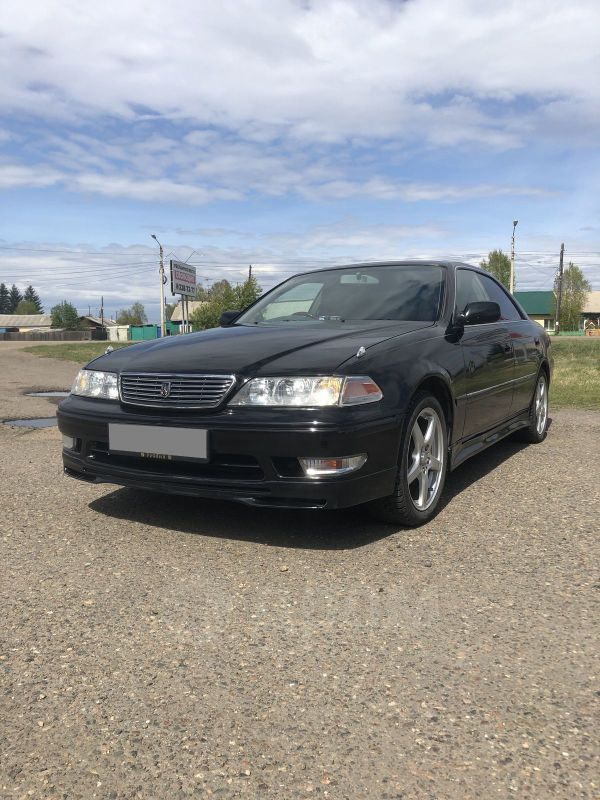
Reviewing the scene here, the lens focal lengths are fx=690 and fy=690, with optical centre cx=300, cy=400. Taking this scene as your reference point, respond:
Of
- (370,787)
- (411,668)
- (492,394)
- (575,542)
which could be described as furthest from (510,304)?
(370,787)

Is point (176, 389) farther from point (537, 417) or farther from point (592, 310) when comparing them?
point (592, 310)

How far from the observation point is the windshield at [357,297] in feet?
14.4

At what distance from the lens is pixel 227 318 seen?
5.24 m

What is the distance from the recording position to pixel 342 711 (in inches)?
77.2

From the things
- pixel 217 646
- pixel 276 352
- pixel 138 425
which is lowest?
pixel 217 646

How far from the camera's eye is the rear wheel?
6.05 m

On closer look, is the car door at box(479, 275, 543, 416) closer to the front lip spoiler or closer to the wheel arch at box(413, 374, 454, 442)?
the wheel arch at box(413, 374, 454, 442)

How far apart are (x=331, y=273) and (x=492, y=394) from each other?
145 centimetres

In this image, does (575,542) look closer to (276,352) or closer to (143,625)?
(276,352)

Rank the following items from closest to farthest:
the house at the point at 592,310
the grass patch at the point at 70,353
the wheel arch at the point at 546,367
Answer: the wheel arch at the point at 546,367 < the grass patch at the point at 70,353 < the house at the point at 592,310

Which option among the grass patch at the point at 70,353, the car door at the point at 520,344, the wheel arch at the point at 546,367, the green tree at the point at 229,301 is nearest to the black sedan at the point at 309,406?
the car door at the point at 520,344

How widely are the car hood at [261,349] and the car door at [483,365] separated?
0.47 m

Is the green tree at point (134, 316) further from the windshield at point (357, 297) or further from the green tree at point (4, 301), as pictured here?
the windshield at point (357, 297)

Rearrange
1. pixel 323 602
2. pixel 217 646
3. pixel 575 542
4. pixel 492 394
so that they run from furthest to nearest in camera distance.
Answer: pixel 492 394
pixel 575 542
pixel 323 602
pixel 217 646
